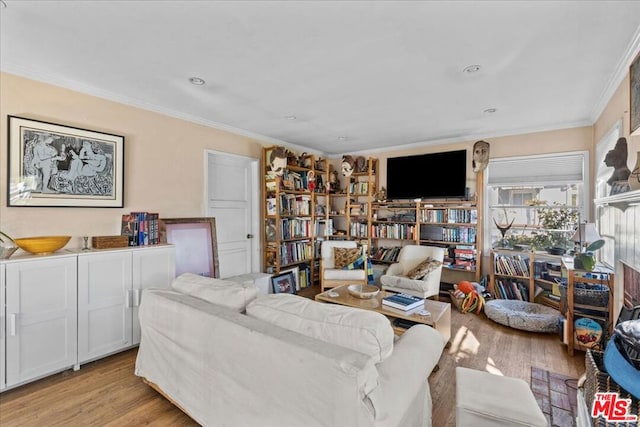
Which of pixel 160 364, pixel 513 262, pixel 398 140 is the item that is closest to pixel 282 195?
pixel 398 140

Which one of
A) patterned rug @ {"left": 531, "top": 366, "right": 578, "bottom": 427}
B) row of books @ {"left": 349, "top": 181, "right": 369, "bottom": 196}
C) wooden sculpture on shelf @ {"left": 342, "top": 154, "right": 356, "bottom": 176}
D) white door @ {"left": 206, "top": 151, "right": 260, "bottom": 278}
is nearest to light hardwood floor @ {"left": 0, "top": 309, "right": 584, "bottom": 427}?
patterned rug @ {"left": 531, "top": 366, "right": 578, "bottom": 427}

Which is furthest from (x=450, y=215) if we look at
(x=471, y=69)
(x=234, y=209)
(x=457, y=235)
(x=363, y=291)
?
(x=234, y=209)

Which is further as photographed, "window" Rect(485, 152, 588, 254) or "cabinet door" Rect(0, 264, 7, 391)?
"window" Rect(485, 152, 588, 254)

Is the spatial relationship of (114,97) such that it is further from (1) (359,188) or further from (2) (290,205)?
(1) (359,188)

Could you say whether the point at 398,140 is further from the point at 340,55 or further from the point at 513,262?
the point at 340,55

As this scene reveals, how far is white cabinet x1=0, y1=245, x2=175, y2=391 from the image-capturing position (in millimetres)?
2111

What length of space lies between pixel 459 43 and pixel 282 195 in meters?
3.14

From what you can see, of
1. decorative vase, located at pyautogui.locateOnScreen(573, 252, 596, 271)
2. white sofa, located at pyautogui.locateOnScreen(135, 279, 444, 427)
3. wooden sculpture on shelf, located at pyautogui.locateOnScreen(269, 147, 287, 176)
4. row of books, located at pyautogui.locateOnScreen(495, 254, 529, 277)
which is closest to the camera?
white sofa, located at pyautogui.locateOnScreen(135, 279, 444, 427)

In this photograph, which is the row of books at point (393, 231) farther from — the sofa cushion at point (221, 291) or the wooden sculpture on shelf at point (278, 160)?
the sofa cushion at point (221, 291)

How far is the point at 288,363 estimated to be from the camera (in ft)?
4.18

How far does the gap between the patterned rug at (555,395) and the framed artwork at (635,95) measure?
6.03 feet

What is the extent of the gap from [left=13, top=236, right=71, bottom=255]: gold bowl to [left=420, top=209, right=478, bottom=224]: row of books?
4.36 meters

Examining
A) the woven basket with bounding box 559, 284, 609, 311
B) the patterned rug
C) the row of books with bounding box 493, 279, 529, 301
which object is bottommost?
the patterned rug

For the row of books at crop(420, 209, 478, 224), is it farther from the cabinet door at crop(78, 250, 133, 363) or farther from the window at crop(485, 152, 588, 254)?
the cabinet door at crop(78, 250, 133, 363)
